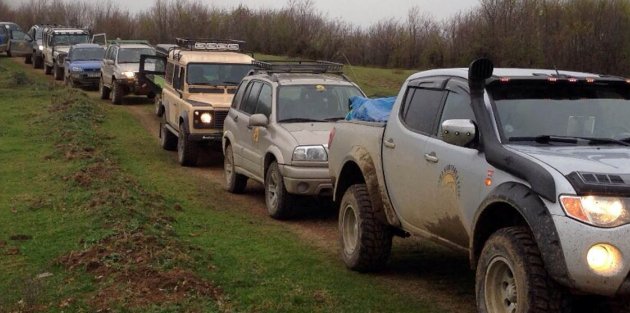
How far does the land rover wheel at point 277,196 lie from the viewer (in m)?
10.8

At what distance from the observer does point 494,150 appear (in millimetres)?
5727

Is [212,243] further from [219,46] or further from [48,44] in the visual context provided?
[48,44]

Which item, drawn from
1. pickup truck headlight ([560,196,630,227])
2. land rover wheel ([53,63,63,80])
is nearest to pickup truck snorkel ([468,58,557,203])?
pickup truck headlight ([560,196,630,227])

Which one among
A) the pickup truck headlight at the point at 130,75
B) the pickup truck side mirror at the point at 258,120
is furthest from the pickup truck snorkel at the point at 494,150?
the pickup truck headlight at the point at 130,75

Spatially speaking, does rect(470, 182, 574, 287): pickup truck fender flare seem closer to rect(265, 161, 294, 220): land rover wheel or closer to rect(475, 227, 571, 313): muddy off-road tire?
rect(475, 227, 571, 313): muddy off-road tire

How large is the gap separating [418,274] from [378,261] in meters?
0.47

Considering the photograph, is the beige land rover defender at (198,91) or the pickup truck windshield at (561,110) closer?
the pickup truck windshield at (561,110)

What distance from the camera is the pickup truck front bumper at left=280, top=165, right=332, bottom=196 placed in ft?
34.5

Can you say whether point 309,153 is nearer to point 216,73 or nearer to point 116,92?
point 216,73

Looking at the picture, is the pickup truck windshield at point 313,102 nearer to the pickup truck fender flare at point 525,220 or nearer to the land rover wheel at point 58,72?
the pickup truck fender flare at point 525,220

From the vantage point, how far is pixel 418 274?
8.12m

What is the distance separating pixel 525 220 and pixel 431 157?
1.37 m

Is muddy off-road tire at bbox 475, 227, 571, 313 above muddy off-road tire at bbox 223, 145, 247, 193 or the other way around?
above

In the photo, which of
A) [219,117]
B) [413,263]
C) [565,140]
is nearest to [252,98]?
[219,117]
